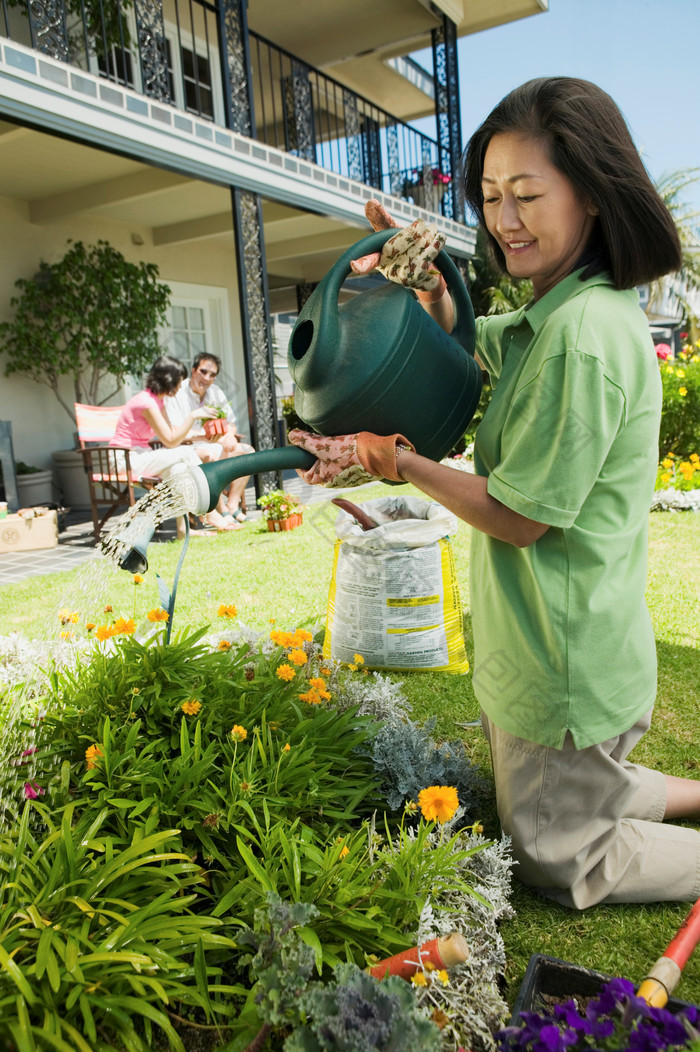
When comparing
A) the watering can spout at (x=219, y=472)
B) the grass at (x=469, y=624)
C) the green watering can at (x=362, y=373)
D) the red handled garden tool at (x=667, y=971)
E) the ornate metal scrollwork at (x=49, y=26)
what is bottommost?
the grass at (x=469, y=624)

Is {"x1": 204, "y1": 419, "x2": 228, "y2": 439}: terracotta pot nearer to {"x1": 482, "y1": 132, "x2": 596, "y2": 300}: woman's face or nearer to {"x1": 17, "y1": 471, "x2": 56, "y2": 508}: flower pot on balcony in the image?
{"x1": 17, "y1": 471, "x2": 56, "y2": 508}: flower pot on balcony

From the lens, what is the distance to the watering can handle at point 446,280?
1.49 m

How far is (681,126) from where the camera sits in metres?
26.3

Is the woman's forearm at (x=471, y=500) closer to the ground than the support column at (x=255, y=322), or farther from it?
closer to the ground

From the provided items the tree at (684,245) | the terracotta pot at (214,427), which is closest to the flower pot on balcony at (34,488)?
the terracotta pot at (214,427)

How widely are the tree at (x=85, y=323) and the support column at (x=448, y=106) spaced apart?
4860 millimetres

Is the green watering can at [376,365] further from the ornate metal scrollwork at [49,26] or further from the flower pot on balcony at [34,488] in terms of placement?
the flower pot on balcony at [34,488]

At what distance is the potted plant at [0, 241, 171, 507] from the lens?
→ 7.63 metres

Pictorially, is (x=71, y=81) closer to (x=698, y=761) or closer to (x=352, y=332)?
(x=352, y=332)

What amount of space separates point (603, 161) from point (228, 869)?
1550mm

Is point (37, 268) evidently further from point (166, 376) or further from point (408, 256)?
point (408, 256)

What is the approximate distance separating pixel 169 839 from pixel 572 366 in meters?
1.18

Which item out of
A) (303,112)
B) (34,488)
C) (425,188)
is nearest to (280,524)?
(34,488)

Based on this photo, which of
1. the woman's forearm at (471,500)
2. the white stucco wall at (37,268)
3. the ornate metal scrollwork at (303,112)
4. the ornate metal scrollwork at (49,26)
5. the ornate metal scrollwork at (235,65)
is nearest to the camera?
the woman's forearm at (471,500)
